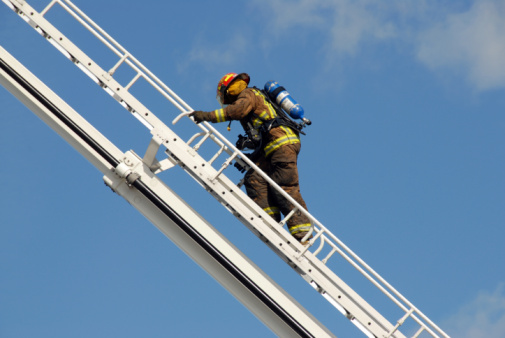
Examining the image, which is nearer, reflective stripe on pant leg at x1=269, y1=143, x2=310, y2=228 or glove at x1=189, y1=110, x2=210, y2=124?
glove at x1=189, y1=110, x2=210, y2=124

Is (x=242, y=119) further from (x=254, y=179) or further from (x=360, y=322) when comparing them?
(x=360, y=322)

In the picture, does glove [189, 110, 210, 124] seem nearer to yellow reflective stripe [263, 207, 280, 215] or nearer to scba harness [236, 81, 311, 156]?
scba harness [236, 81, 311, 156]

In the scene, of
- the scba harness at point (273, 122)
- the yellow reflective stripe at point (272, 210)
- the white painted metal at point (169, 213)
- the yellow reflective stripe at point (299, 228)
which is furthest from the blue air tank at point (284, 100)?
the white painted metal at point (169, 213)

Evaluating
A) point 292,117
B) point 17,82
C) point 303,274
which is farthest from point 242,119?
point 17,82

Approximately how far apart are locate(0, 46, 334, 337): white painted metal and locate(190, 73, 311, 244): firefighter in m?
1.21

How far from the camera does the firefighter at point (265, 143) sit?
9.63m

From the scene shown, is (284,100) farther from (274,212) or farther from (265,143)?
(274,212)

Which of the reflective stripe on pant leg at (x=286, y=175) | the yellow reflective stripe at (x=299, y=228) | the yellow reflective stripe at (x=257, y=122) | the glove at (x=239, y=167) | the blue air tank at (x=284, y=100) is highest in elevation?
the blue air tank at (x=284, y=100)

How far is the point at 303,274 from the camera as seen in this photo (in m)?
8.81

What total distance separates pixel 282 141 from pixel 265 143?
0.25 metres

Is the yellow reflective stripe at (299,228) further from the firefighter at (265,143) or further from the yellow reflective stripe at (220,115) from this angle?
the yellow reflective stripe at (220,115)

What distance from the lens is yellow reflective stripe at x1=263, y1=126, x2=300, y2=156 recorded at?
9812mm

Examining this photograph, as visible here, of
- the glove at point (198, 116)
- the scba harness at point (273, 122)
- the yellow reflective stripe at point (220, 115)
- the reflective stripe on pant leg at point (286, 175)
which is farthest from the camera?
the scba harness at point (273, 122)

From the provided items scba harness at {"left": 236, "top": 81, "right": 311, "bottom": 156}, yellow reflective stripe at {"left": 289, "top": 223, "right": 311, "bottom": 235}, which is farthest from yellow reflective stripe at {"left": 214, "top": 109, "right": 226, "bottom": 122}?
yellow reflective stripe at {"left": 289, "top": 223, "right": 311, "bottom": 235}
